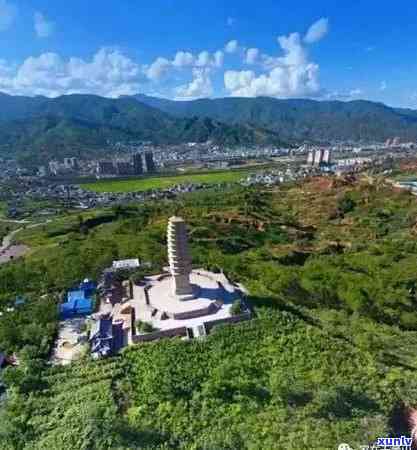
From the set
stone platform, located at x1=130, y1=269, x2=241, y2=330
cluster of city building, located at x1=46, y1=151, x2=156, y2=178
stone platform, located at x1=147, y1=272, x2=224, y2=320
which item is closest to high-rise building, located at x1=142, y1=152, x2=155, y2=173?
cluster of city building, located at x1=46, y1=151, x2=156, y2=178

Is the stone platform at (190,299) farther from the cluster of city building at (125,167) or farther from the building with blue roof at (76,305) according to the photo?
the cluster of city building at (125,167)

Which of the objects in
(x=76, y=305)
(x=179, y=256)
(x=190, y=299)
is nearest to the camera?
(x=190, y=299)

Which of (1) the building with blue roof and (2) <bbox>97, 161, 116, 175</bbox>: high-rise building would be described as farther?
(2) <bbox>97, 161, 116, 175</bbox>: high-rise building

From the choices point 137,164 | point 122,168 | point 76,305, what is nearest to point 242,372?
point 76,305

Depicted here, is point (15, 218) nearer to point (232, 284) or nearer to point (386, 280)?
point (232, 284)

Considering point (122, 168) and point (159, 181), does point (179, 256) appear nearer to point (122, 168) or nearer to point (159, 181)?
point (159, 181)

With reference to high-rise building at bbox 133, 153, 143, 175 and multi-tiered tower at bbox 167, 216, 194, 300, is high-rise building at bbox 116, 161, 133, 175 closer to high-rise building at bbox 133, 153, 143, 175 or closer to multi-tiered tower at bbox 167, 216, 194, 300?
high-rise building at bbox 133, 153, 143, 175
